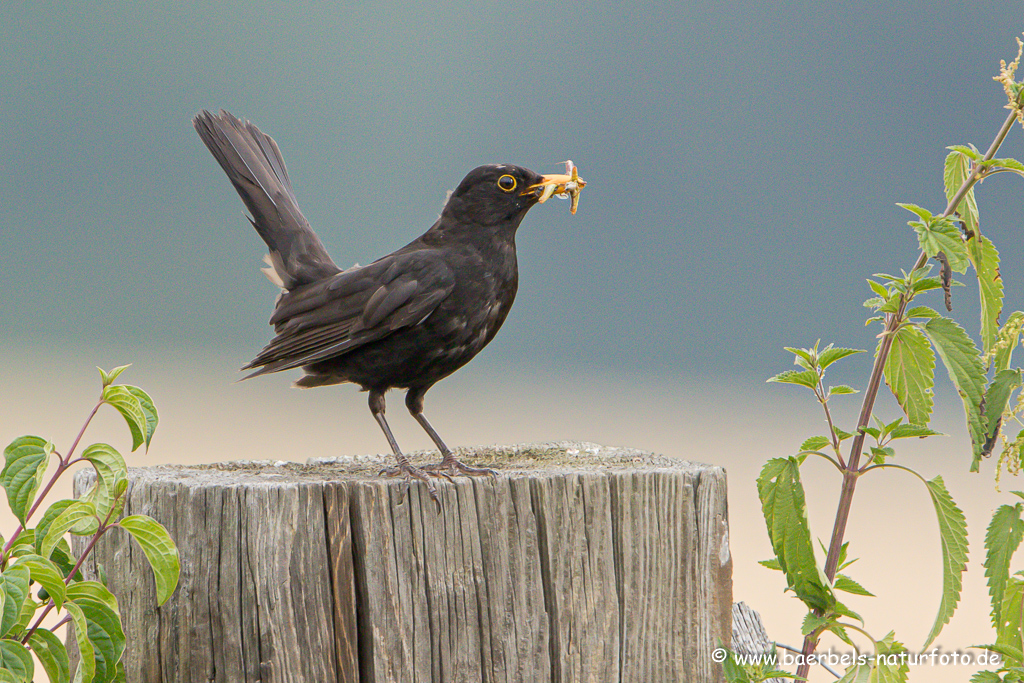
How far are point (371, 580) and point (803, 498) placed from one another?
105 centimetres

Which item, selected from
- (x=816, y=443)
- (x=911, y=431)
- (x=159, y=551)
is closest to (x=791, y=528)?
(x=816, y=443)

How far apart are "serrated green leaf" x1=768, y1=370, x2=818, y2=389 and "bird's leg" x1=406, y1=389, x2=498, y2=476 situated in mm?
795

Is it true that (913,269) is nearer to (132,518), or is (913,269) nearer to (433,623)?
(433,623)

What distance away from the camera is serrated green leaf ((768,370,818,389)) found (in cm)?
209

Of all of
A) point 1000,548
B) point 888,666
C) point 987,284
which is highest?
point 987,284

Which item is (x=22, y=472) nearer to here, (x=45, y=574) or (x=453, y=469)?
(x=45, y=574)

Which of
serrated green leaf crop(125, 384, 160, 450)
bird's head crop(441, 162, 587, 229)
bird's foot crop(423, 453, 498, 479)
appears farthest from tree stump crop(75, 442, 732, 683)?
bird's head crop(441, 162, 587, 229)

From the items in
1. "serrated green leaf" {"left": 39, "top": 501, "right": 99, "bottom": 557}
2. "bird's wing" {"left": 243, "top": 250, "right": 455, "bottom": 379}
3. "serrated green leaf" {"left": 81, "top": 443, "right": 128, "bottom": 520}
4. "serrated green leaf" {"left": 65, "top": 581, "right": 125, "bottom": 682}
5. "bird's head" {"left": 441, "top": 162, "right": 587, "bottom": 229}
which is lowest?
"serrated green leaf" {"left": 65, "top": 581, "right": 125, "bottom": 682}

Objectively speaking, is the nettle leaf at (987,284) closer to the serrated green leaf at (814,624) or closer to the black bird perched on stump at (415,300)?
the serrated green leaf at (814,624)

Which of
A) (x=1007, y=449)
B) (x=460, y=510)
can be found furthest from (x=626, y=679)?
(x=1007, y=449)

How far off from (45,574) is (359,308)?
1.41 m

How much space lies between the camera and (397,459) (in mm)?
2670

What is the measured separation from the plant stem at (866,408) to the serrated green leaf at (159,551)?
4.55 feet

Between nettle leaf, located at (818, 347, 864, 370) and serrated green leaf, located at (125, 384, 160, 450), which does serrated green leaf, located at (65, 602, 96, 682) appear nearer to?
serrated green leaf, located at (125, 384, 160, 450)
